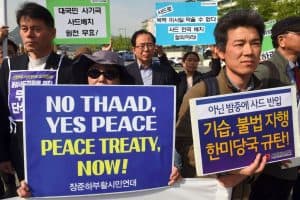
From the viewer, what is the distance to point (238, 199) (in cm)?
249

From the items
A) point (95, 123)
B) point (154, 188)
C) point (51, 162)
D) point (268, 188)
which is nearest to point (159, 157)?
point (154, 188)

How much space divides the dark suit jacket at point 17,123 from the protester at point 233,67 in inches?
38.1

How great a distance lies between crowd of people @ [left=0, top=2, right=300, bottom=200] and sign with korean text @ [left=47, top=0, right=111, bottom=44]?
160cm

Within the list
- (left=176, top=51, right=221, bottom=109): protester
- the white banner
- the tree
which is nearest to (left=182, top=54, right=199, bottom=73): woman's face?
(left=176, top=51, right=221, bottom=109): protester

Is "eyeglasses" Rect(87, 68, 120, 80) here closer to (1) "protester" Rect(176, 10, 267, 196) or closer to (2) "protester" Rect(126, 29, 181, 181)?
(1) "protester" Rect(176, 10, 267, 196)

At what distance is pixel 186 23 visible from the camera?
7.67 m

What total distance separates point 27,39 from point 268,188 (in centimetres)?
189

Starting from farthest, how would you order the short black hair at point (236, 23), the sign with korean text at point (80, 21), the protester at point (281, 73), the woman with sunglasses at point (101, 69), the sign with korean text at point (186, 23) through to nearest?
the sign with korean text at point (186, 23), the sign with korean text at point (80, 21), the protester at point (281, 73), the woman with sunglasses at point (101, 69), the short black hair at point (236, 23)

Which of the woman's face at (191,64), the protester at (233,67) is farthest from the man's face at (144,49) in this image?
the protester at (233,67)

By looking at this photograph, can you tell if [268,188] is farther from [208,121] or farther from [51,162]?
[51,162]

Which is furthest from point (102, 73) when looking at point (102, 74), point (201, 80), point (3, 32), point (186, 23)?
point (186, 23)

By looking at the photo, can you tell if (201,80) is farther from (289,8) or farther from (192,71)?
(289,8)

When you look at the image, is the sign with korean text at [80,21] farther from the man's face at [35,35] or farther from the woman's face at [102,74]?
the woman's face at [102,74]

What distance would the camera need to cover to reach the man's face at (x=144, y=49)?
5324 mm
